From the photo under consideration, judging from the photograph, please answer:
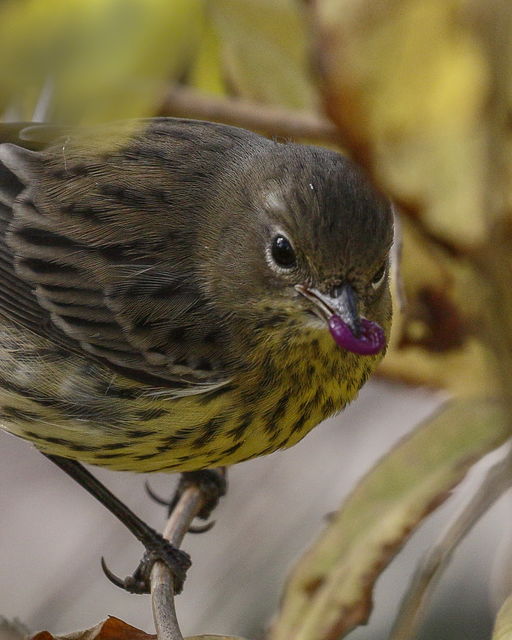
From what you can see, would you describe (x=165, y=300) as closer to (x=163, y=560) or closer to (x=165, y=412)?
(x=165, y=412)

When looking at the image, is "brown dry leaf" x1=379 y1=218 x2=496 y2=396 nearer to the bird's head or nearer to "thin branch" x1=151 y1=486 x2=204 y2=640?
the bird's head

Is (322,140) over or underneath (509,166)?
underneath

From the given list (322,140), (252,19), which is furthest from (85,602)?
(252,19)

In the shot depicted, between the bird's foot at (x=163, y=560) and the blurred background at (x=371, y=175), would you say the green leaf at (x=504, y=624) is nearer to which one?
the blurred background at (x=371, y=175)

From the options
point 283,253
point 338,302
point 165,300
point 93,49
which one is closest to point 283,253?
point 283,253

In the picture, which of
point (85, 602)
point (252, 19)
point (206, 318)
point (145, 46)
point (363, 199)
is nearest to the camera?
point (145, 46)

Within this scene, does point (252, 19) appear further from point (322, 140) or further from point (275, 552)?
point (275, 552)
